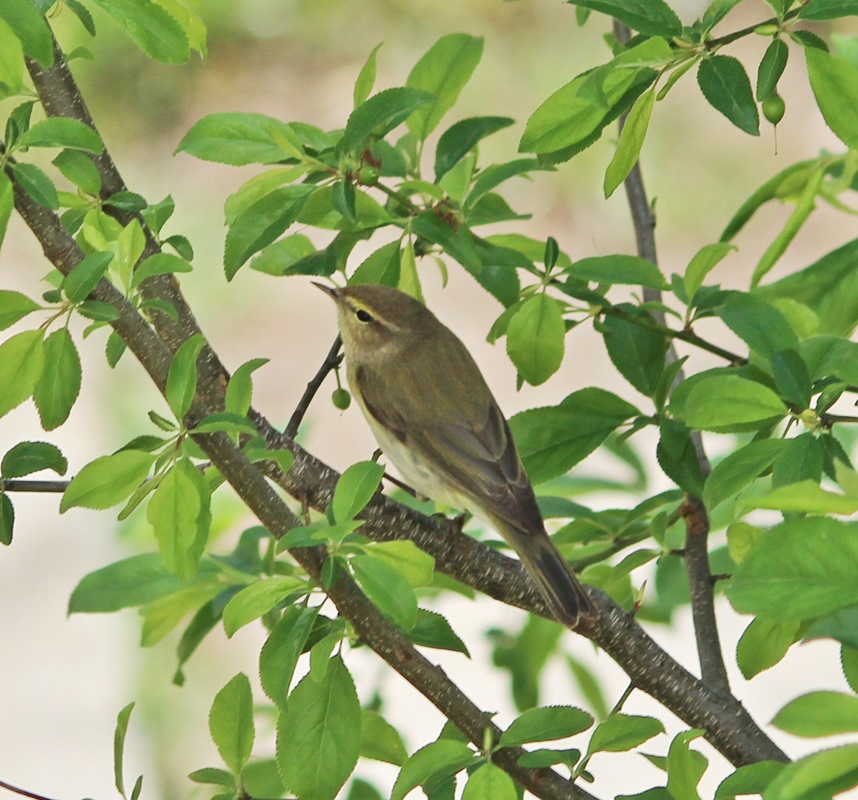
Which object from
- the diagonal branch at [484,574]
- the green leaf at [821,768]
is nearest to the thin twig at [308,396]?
the diagonal branch at [484,574]

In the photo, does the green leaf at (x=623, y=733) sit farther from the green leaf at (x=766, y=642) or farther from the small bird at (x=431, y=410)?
the small bird at (x=431, y=410)

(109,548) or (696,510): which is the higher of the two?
(109,548)

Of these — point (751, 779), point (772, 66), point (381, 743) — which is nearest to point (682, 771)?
point (751, 779)

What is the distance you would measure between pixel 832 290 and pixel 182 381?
986 mm

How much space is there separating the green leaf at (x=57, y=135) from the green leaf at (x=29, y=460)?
0.30 m

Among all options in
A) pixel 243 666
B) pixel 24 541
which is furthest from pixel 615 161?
pixel 24 541

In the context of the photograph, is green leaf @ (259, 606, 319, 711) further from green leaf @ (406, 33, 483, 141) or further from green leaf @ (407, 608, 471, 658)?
green leaf @ (406, 33, 483, 141)

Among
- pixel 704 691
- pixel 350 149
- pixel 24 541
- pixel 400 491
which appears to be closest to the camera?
pixel 350 149

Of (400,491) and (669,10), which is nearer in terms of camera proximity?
(669,10)

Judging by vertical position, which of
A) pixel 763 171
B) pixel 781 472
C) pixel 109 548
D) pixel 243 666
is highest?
Answer: pixel 763 171

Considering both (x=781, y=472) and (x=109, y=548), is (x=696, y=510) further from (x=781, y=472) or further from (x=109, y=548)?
(x=109, y=548)

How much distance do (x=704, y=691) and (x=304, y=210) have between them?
29.3 inches

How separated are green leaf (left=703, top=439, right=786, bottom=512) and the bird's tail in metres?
0.26

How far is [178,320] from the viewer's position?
1331 mm
